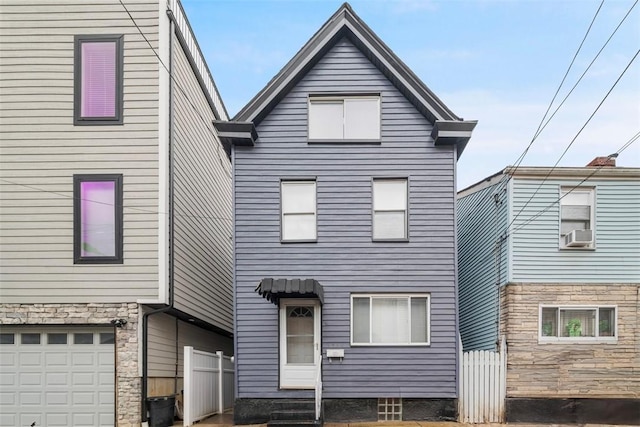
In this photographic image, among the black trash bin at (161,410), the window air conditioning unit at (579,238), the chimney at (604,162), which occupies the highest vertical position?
the chimney at (604,162)

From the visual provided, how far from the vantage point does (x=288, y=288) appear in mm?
10961

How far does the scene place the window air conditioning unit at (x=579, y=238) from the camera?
1247 cm

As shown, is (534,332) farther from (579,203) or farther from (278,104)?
(278,104)

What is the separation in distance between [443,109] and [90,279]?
8493 millimetres

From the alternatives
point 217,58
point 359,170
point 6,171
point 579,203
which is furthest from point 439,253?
point 217,58

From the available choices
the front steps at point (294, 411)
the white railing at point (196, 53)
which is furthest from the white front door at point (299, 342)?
the white railing at point (196, 53)

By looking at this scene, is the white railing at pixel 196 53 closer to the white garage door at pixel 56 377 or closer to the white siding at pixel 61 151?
the white siding at pixel 61 151

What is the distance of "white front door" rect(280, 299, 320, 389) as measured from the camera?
12.0m

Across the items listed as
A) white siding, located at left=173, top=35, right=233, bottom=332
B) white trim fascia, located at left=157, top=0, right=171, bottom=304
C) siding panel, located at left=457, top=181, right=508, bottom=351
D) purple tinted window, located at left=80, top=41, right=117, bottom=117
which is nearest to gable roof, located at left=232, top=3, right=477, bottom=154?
white trim fascia, located at left=157, top=0, right=171, bottom=304

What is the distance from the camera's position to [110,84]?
12016 mm

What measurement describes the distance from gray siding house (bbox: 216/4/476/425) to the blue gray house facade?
5.23 ft

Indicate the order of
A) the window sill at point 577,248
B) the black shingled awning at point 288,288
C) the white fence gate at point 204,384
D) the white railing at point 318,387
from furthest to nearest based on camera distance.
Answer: the window sill at point 577,248
the white fence gate at point 204,384
the white railing at point 318,387
the black shingled awning at point 288,288

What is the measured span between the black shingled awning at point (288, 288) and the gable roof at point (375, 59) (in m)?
3.73

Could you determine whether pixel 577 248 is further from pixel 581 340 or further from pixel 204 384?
pixel 204 384
